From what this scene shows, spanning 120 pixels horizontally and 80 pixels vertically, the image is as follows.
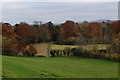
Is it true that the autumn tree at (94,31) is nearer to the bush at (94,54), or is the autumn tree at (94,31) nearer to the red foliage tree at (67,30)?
the red foliage tree at (67,30)

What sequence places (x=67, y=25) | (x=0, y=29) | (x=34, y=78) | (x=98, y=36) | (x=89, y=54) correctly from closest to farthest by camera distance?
(x=34, y=78) → (x=89, y=54) → (x=0, y=29) → (x=98, y=36) → (x=67, y=25)

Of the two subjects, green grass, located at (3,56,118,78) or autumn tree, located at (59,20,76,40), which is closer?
green grass, located at (3,56,118,78)

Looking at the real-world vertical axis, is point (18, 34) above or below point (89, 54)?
above

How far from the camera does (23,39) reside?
42938 mm

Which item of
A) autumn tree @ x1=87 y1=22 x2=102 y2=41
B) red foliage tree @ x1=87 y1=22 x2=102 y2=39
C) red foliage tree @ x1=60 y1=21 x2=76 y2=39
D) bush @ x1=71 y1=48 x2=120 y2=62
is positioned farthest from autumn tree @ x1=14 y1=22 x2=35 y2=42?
red foliage tree @ x1=87 y1=22 x2=102 y2=39

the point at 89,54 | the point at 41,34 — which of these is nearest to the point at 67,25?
the point at 41,34

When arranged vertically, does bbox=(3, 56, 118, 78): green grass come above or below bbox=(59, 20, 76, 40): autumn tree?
below

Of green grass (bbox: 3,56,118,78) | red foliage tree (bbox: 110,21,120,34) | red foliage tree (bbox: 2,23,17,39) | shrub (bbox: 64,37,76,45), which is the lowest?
green grass (bbox: 3,56,118,78)

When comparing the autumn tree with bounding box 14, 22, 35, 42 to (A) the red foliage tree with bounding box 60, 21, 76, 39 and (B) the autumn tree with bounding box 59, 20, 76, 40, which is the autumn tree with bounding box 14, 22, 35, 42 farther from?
(A) the red foliage tree with bounding box 60, 21, 76, 39

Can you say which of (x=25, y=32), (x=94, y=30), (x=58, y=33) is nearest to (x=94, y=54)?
(x=94, y=30)

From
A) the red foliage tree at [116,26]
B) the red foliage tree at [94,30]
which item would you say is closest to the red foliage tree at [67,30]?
the red foliage tree at [94,30]

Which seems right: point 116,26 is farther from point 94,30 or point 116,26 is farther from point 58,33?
point 58,33

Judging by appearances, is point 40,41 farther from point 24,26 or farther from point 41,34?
point 24,26

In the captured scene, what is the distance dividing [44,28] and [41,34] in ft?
6.32
